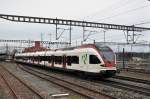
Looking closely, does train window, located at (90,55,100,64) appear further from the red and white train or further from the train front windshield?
the train front windshield

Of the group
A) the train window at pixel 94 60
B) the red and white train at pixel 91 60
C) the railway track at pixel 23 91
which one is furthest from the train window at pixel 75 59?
the railway track at pixel 23 91

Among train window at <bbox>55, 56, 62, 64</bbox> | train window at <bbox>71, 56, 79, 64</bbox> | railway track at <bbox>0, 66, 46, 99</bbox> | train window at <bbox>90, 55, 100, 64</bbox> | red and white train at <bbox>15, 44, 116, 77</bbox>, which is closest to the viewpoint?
railway track at <bbox>0, 66, 46, 99</bbox>

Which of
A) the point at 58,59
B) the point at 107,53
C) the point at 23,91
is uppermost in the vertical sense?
the point at 107,53

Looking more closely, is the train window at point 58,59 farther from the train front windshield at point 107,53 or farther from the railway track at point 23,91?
the railway track at point 23,91

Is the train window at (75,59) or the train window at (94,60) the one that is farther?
the train window at (75,59)

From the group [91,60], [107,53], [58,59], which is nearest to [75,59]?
[91,60]

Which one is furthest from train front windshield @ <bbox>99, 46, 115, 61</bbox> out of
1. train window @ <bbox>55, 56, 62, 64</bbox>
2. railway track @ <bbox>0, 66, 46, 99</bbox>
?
train window @ <bbox>55, 56, 62, 64</bbox>

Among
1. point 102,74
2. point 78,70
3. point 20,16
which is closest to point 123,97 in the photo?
point 102,74

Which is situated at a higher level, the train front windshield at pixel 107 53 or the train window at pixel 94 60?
the train front windshield at pixel 107 53

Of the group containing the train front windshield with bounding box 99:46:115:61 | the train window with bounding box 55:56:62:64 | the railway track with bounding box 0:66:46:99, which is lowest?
the railway track with bounding box 0:66:46:99

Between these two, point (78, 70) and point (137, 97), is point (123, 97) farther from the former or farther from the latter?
point (78, 70)

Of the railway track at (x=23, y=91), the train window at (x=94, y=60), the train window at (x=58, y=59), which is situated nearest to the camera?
the railway track at (x=23, y=91)

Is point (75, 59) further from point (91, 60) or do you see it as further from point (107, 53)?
point (107, 53)

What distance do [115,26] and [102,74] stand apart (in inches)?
720
